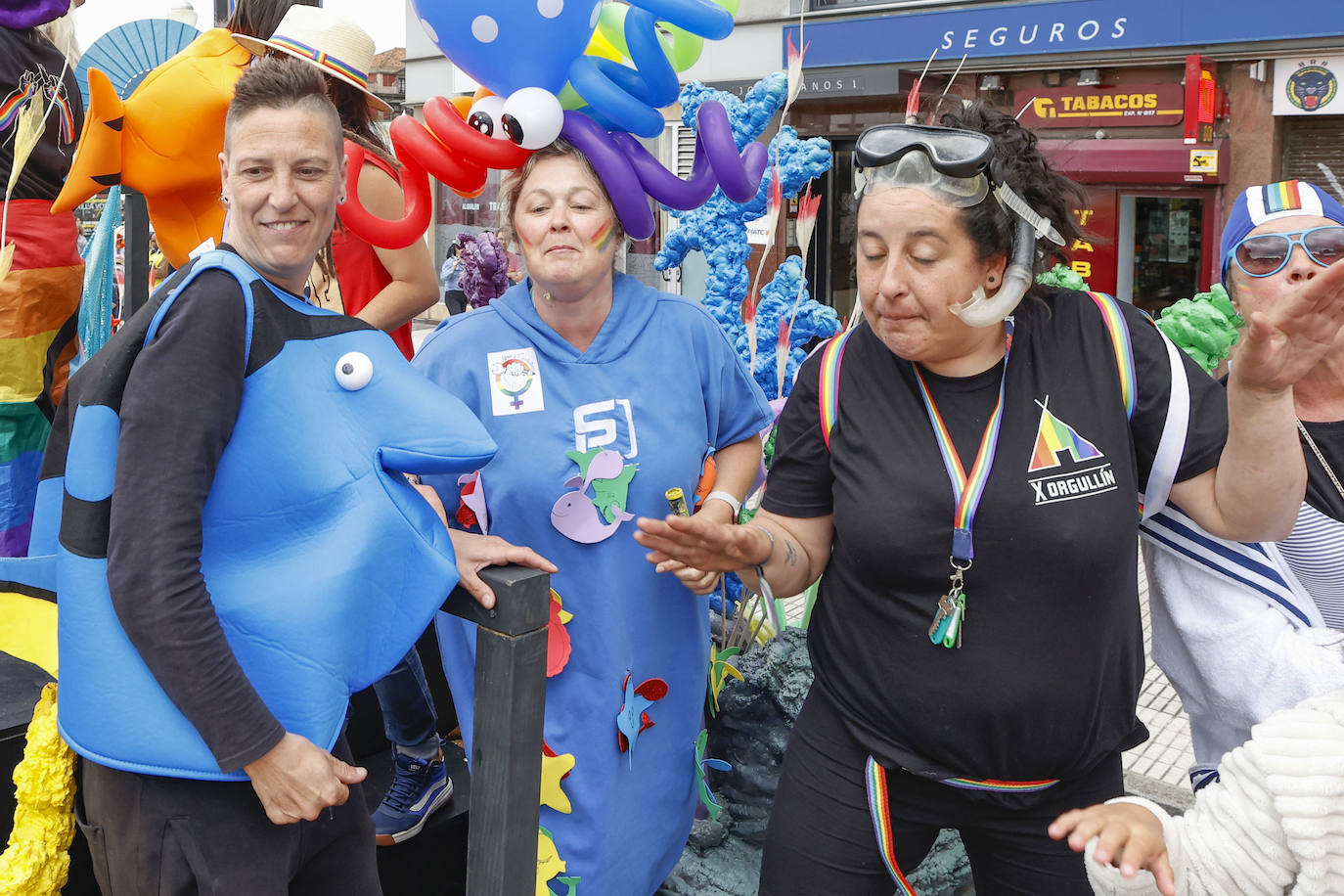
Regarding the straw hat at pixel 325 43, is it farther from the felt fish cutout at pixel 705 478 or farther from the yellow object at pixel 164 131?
the felt fish cutout at pixel 705 478

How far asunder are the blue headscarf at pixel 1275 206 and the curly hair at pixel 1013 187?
13.2 inches

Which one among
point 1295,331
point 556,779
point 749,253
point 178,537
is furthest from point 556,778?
point 749,253

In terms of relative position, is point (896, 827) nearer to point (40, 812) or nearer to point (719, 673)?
point (719, 673)

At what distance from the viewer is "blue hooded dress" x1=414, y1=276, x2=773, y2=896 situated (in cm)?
200

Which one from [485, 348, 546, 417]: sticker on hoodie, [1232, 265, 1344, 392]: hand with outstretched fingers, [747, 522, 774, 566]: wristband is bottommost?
[747, 522, 774, 566]: wristband

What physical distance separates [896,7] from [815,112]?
4.17ft

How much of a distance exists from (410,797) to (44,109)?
1.80 m

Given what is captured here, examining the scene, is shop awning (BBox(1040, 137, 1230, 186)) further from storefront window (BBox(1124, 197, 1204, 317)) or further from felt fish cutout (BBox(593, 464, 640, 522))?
felt fish cutout (BBox(593, 464, 640, 522))

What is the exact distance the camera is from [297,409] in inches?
57.2

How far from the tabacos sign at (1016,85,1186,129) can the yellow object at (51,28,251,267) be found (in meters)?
7.58

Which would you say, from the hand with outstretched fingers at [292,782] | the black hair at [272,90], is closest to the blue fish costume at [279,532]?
the hand with outstretched fingers at [292,782]

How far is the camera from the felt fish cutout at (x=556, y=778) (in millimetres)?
2043

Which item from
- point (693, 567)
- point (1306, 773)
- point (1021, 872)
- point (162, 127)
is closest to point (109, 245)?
point (162, 127)

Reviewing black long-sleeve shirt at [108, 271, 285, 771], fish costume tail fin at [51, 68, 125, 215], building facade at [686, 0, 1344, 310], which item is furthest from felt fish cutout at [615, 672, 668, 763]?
building facade at [686, 0, 1344, 310]
